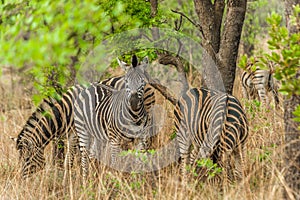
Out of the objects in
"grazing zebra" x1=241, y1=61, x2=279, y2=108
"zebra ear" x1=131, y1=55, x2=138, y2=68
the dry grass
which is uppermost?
"grazing zebra" x1=241, y1=61, x2=279, y2=108

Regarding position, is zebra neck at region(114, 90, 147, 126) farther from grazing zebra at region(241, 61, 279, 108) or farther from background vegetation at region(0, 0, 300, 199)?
grazing zebra at region(241, 61, 279, 108)

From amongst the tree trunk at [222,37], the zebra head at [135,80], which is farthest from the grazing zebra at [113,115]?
the tree trunk at [222,37]

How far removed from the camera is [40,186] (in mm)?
6078

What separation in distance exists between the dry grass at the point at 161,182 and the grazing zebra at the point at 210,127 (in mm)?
275

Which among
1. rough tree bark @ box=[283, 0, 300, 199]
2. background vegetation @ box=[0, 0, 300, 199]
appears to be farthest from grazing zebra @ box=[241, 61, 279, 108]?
rough tree bark @ box=[283, 0, 300, 199]

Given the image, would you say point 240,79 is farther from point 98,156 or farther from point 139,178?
point 139,178

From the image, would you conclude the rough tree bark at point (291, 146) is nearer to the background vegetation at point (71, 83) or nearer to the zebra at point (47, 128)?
the background vegetation at point (71, 83)

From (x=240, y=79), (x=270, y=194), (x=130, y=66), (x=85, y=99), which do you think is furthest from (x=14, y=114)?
(x=270, y=194)

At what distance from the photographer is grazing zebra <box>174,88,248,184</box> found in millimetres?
5785

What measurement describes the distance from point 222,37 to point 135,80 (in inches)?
51.6

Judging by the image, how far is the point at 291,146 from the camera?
4.59 m

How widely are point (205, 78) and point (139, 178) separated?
193 cm

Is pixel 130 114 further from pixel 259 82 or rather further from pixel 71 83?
pixel 259 82

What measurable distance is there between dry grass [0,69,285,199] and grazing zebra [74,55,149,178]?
391 millimetres
